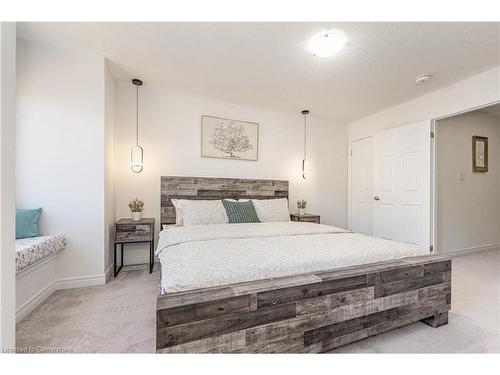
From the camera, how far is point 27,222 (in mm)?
2115

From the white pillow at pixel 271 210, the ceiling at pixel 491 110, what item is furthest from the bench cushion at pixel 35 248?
the ceiling at pixel 491 110

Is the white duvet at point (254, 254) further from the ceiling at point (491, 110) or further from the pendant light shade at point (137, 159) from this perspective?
the ceiling at point (491, 110)

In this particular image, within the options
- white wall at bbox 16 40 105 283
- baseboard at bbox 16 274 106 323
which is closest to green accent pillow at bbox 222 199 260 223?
white wall at bbox 16 40 105 283

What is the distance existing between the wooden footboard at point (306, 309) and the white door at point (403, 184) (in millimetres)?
1845

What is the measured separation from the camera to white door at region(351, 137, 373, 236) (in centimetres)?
411

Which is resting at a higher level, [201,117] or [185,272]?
[201,117]

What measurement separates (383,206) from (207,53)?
3.50m

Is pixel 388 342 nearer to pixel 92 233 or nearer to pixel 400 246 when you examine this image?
pixel 400 246

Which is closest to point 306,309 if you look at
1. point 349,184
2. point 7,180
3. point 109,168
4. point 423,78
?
point 7,180

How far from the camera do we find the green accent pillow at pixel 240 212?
288cm

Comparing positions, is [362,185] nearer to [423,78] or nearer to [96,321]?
[423,78]

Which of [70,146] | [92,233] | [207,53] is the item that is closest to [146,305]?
A: [92,233]

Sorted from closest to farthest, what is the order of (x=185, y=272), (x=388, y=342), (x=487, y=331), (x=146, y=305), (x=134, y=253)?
(x=185, y=272) → (x=388, y=342) → (x=487, y=331) → (x=146, y=305) → (x=134, y=253)

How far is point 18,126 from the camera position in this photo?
2.19m
